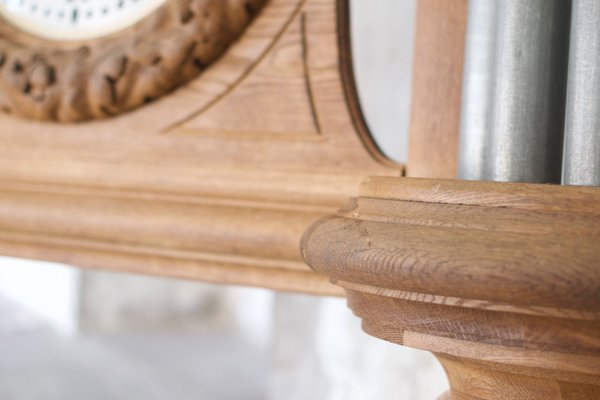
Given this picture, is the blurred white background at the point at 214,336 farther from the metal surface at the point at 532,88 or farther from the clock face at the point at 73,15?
the metal surface at the point at 532,88

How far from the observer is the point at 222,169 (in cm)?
42

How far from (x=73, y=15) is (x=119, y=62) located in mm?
61

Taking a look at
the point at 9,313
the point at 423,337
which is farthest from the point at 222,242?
the point at 9,313

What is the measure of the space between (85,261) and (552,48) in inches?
11.7

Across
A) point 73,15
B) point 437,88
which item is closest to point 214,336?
point 73,15

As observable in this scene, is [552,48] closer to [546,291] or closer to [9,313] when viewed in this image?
[546,291]

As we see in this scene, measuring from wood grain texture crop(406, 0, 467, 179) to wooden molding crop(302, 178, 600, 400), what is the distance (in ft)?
0.40

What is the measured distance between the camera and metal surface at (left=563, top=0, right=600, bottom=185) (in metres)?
0.26

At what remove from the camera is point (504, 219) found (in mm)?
211

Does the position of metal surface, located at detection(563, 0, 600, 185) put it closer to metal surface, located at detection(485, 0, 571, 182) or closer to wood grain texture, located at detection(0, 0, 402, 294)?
metal surface, located at detection(485, 0, 571, 182)

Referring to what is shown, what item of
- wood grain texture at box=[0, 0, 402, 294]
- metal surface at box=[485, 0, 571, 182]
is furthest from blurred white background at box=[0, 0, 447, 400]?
metal surface at box=[485, 0, 571, 182]

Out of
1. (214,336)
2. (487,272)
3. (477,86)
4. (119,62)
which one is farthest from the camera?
(214,336)

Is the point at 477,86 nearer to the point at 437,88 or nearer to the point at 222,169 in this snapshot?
the point at 437,88

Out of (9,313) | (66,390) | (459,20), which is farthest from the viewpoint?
(9,313)
